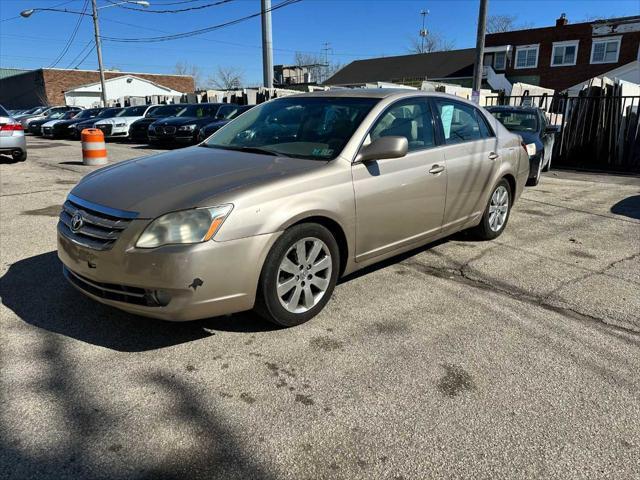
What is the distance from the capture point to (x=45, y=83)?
49906 mm

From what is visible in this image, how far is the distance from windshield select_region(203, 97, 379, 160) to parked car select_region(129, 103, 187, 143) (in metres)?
14.8

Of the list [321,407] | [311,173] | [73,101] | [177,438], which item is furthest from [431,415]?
[73,101]

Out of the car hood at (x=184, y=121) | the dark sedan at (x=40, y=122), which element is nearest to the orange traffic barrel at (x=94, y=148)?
the car hood at (x=184, y=121)

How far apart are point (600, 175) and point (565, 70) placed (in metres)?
29.3

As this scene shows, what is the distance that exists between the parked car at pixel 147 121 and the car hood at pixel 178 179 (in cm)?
1539

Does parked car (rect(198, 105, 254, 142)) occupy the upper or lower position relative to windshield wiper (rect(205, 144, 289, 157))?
upper

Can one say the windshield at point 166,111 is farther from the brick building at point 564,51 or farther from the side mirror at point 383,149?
the brick building at point 564,51

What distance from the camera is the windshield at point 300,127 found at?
3740 mm

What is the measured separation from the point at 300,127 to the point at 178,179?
1.27 meters

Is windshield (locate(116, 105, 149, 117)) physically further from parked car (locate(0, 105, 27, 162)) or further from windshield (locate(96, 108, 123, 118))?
parked car (locate(0, 105, 27, 162))

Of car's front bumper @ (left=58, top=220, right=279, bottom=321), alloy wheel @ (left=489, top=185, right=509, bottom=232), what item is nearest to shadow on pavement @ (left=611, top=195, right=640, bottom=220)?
alloy wheel @ (left=489, top=185, right=509, bottom=232)

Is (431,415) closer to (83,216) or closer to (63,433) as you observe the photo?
(63,433)

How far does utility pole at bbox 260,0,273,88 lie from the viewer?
24672mm

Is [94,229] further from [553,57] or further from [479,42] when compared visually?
[553,57]
